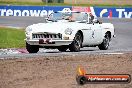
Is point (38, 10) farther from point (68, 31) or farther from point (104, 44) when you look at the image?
point (68, 31)

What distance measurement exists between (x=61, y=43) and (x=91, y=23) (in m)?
2.15

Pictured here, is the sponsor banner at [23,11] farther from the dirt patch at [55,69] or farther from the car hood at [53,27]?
the dirt patch at [55,69]

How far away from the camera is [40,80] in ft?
31.6

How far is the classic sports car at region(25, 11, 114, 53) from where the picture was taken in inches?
633

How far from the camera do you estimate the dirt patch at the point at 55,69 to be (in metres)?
9.13

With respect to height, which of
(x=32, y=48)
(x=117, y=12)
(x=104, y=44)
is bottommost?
(x=117, y=12)

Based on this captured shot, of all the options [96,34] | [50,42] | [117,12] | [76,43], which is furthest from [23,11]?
[50,42]

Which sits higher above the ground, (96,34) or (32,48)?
(96,34)

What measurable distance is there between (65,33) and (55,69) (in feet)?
16.3

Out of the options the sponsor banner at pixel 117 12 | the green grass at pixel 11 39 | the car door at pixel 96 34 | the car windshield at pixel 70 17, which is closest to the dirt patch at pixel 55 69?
the car door at pixel 96 34

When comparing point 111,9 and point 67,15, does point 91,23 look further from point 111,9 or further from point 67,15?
point 111,9

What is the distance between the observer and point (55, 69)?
11.2 m

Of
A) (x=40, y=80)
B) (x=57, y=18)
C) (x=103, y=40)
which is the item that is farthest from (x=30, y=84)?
(x=103, y=40)

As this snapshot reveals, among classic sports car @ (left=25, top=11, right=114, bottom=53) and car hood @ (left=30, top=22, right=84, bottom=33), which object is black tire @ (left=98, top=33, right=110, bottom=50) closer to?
classic sports car @ (left=25, top=11, right=114, bottom=53)
